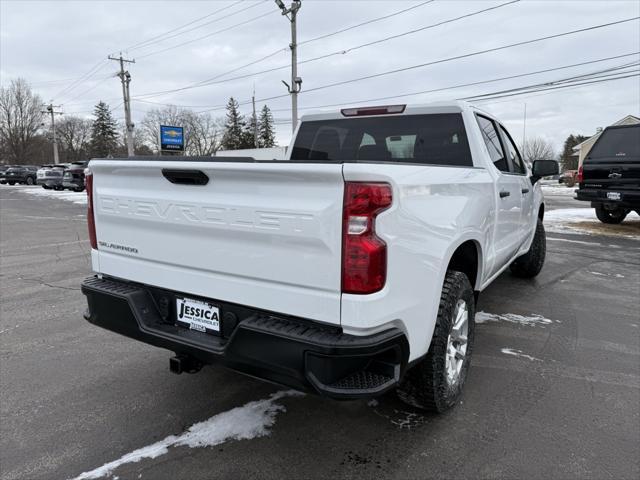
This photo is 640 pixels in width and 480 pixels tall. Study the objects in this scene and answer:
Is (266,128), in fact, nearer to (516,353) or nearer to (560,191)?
(560,191)

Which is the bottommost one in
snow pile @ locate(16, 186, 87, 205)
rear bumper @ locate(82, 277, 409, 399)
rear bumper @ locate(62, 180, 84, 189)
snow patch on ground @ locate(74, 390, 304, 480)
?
snow pile @ locate(16, 186, 87, 205)

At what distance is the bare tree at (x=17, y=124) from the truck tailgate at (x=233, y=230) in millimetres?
90414

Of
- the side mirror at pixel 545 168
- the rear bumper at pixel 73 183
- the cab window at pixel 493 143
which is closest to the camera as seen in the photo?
the cab window at pixel 493 143

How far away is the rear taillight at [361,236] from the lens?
1.98 m

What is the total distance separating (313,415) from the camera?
2932mm

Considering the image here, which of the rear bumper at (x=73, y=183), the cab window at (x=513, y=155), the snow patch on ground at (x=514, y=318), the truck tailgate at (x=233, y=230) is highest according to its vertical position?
the cab window at (x=513, y=155)

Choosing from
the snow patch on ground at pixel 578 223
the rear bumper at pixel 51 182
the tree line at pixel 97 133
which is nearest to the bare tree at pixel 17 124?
the tree line at pixel 97 133

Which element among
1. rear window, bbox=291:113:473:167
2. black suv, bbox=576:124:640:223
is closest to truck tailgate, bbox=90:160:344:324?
rear window, bbox=291:113:473:167

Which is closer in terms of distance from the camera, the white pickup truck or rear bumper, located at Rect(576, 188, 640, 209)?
the white pickup truck

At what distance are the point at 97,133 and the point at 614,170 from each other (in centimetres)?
9129

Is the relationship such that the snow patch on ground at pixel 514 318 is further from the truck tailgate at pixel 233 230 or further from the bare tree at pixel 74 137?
the bare tree at pixel 74 137

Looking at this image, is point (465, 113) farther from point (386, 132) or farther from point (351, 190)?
point (351, 190)

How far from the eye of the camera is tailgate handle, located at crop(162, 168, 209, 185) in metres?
2.39

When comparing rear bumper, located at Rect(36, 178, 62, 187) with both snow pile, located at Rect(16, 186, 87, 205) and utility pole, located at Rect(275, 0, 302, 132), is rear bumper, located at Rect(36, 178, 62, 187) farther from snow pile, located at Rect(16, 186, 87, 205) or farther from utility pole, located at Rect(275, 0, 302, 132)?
utility pole, located at Rect(275, 0, 302, 132)
